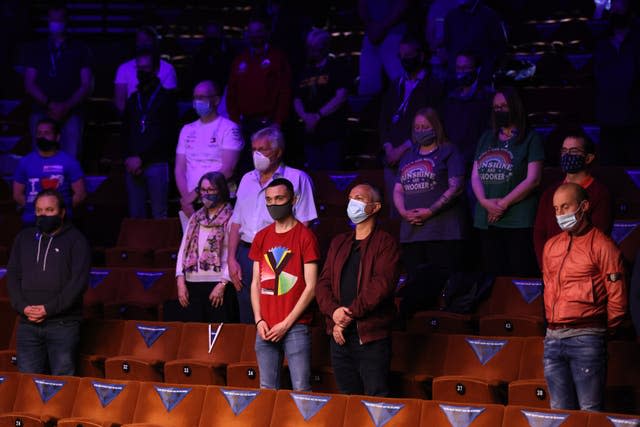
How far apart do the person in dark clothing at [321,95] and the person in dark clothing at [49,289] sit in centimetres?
223

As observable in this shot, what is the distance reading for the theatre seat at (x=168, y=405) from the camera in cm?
538

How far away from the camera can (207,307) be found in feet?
21.4

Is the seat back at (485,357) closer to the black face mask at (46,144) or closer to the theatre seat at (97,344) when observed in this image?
the theatre seat at (97,344)

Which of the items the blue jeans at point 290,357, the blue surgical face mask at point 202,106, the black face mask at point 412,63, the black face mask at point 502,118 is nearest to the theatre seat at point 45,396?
the blue jeans at point 290,357

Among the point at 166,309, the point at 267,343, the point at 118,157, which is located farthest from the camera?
the point at 118,157

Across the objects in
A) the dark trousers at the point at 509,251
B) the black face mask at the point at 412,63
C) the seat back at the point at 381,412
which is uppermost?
the black face mask at the point at 412,63

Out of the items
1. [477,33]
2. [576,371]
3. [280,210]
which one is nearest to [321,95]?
[477,33]

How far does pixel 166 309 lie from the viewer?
263 inches

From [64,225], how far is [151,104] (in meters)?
1.94

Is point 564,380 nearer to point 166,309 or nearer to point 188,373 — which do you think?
point 188,373

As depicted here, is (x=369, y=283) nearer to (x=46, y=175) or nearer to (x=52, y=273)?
(x=52, y=273)

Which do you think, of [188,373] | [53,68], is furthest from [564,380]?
[53,68]

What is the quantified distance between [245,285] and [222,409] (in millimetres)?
1120

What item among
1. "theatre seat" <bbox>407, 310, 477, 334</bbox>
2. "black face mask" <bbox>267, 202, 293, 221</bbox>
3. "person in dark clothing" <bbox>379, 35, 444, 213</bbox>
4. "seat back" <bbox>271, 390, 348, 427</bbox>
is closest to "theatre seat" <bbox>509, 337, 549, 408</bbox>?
"theatre seat" <bbox>407, 310, 477, 334</bbox>
